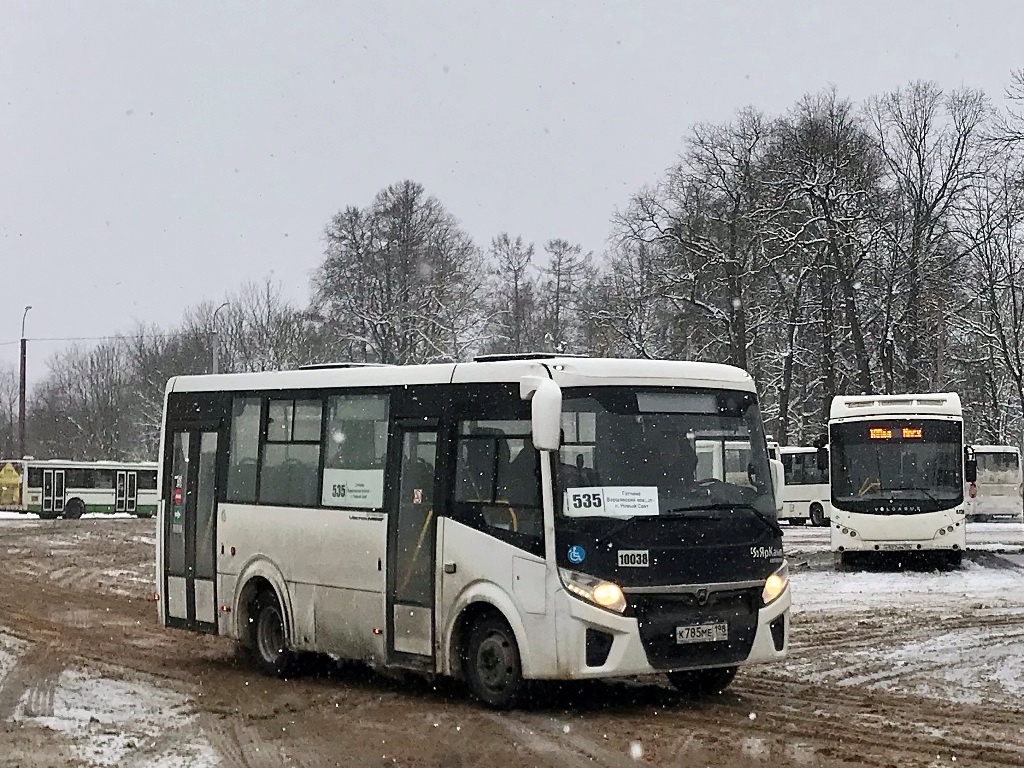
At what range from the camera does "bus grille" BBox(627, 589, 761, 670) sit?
1118cm

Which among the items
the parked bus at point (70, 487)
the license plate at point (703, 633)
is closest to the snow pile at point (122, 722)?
the license plate at point (703, 633)

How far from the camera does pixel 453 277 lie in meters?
60.5

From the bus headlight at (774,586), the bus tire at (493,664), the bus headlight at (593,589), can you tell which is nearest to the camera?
the bus headlight at (593,589)

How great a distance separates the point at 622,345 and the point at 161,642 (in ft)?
126

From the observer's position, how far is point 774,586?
Result: 11953 mm

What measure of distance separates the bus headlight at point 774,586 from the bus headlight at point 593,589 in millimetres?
1406

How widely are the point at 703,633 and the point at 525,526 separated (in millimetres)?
1592

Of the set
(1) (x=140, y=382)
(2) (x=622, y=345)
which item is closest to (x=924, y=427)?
(2) (x=622, y=345)

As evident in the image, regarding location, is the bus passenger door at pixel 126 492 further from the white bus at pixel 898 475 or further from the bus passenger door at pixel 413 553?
the bus passenger door at pixel 413 553

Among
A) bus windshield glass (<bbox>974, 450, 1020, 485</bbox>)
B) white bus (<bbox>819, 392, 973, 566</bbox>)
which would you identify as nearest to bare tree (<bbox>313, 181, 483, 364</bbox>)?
bus windshield glass (<bbox>974, 450, 1020, 485</bbox>)

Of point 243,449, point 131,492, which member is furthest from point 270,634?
point 131,492

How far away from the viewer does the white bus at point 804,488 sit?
53312mm

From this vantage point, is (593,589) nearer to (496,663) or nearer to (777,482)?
(496,663)

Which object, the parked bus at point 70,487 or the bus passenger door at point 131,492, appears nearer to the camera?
the parked bus at point 70,487
